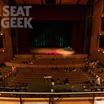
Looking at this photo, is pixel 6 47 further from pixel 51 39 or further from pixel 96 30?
pixel 96 30

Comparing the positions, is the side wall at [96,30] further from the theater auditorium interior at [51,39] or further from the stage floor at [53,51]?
the stage floor at [53,51]

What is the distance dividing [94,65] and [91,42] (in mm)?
2377

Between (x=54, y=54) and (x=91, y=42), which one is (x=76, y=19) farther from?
(x=54, y=54)

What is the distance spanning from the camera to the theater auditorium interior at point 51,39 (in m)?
11.4

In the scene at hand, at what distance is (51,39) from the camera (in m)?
15.4

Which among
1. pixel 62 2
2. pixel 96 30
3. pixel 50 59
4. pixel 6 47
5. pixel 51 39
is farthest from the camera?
pixel 51 39

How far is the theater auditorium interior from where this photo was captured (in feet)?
37.3

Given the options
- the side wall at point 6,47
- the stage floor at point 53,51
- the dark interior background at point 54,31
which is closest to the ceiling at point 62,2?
the dark interior background at point 54,31

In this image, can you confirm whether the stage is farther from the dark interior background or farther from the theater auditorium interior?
the dark interior background

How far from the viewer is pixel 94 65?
38.9 feet

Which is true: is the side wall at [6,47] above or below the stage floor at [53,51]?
above

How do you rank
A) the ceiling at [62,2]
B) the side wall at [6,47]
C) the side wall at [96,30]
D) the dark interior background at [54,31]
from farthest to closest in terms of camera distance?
the dark interior background at [54,31] → the ceiling at [62,2] → the side wall at [96,30] → the side wall at [6,47]

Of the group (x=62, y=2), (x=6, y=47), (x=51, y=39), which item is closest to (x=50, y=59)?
(x=51, y=39)

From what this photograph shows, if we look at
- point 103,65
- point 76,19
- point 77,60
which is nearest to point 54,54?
point 77,60
